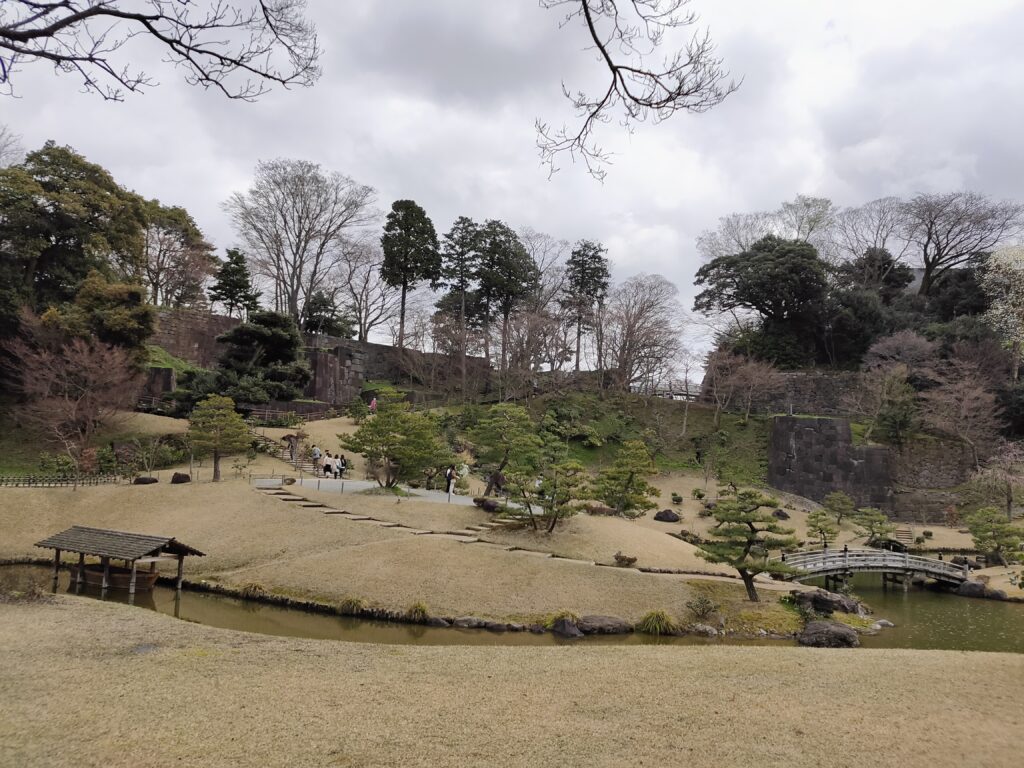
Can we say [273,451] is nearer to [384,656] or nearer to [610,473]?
[610,473]

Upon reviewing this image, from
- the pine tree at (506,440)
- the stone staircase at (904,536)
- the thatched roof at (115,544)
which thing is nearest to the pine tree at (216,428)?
the thatched roof at (115,544)

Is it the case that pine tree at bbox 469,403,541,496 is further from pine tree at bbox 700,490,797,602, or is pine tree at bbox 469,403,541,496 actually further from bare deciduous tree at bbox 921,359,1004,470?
bare deciduous tree at bbox 921,359,1004,470

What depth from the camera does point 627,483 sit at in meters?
20.3

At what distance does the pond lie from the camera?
10.7 meters

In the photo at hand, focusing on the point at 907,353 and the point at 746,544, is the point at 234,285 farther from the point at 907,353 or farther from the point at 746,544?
the point at 907,353

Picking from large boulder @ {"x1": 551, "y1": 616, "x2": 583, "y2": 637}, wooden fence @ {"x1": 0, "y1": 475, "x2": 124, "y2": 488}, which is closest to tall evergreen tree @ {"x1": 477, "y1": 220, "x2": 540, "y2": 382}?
wooden fence @ {"x1": 0, "y1": 475, "x2": 124, "y2": 488}

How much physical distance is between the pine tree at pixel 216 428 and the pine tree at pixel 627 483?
1294cm

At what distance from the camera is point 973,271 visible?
33.6m

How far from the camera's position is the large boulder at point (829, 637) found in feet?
36.6

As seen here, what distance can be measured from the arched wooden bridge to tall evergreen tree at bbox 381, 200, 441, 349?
2666cm

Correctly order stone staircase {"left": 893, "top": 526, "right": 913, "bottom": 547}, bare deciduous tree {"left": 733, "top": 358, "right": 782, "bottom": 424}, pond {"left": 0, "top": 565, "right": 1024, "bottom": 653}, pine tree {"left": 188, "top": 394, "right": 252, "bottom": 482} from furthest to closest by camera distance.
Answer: bare deciduous tree {"left": 733, "top": 358, "right": 782, "bottom": 424} < stone staircase {"left": 893, "top": 526, "right": 913, "bottom": 547} < pine tree {"left": 188, "top": 394, "right": 252, "bottom": 482} < pond {"left": 0, "top": 565, "right": 1024, "bottom": 653}

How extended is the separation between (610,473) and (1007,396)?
22514 mm

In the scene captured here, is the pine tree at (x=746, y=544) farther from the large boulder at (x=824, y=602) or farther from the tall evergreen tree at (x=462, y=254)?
the tall evergreen tree at (x=462, y=254)

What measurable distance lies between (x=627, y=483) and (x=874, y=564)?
8062 mm
